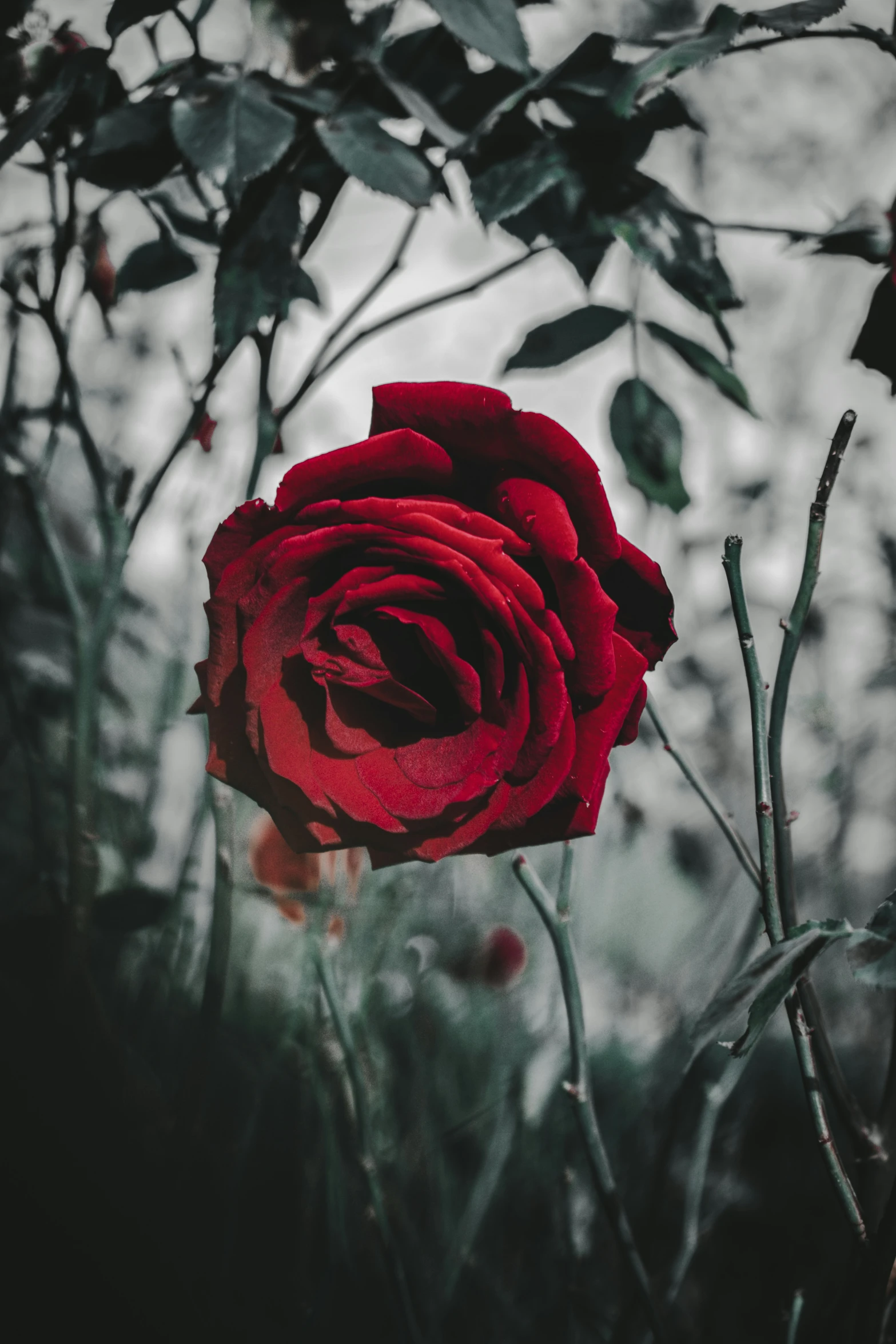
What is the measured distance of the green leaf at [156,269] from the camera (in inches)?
15.3

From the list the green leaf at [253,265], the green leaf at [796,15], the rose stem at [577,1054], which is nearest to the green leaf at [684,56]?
the green leaf at [796,15]

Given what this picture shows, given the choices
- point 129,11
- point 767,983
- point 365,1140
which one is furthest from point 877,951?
point 129,11

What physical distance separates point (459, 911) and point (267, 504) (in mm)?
356

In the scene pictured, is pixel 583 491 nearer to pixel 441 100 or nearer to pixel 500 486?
pixel 500 486

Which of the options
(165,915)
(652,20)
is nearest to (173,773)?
(165,915)

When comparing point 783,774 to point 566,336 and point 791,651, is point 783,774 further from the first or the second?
point 566,336

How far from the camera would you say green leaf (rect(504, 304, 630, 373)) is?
32 centimetres

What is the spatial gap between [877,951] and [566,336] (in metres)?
0.24

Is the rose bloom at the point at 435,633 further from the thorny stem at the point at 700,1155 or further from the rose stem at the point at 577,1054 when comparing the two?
the thorny stem at the point at 700,1155

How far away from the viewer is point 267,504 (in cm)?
19

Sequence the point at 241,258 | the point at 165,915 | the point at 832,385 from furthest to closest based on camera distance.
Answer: the point at 832,385 < the point at 165,915 < the point at 241,258

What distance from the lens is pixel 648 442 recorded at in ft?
1.05

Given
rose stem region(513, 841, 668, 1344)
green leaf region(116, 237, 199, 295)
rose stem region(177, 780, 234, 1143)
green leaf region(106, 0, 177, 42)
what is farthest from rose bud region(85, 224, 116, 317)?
rose stem region(513, 841, 668, 1344)

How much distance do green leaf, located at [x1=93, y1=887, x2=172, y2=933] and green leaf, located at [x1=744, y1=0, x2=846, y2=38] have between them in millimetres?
411
